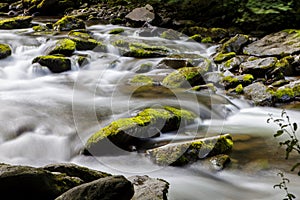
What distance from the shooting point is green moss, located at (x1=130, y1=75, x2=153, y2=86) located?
796cm

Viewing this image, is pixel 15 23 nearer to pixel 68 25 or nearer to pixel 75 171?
pixel 68 25

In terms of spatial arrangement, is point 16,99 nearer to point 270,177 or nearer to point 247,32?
point 270,177

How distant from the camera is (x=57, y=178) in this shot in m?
3.00

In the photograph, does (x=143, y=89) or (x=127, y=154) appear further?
(x=143, y=89)

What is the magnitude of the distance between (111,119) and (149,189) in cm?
278

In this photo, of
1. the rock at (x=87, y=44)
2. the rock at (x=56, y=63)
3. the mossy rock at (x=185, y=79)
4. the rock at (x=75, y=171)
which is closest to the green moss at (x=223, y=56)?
the mossy rock at (x=185, y=79)

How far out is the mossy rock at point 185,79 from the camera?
7.73 metres

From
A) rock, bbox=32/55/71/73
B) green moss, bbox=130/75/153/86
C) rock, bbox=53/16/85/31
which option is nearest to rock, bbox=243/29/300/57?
green moss, bbox=130/75/153/86

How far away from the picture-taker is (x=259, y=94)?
7230 mm

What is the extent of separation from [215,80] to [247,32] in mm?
5067

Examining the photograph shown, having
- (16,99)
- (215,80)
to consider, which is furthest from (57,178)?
(215,80)

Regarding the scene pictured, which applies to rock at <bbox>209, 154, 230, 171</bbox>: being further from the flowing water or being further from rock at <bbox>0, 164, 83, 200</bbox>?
rock at <bbox>0, 164, 83, 200</bbox>

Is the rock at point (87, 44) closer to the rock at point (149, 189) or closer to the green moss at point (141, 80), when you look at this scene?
the green moss at point (141, 80)

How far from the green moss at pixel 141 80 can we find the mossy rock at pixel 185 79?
0.36 m
